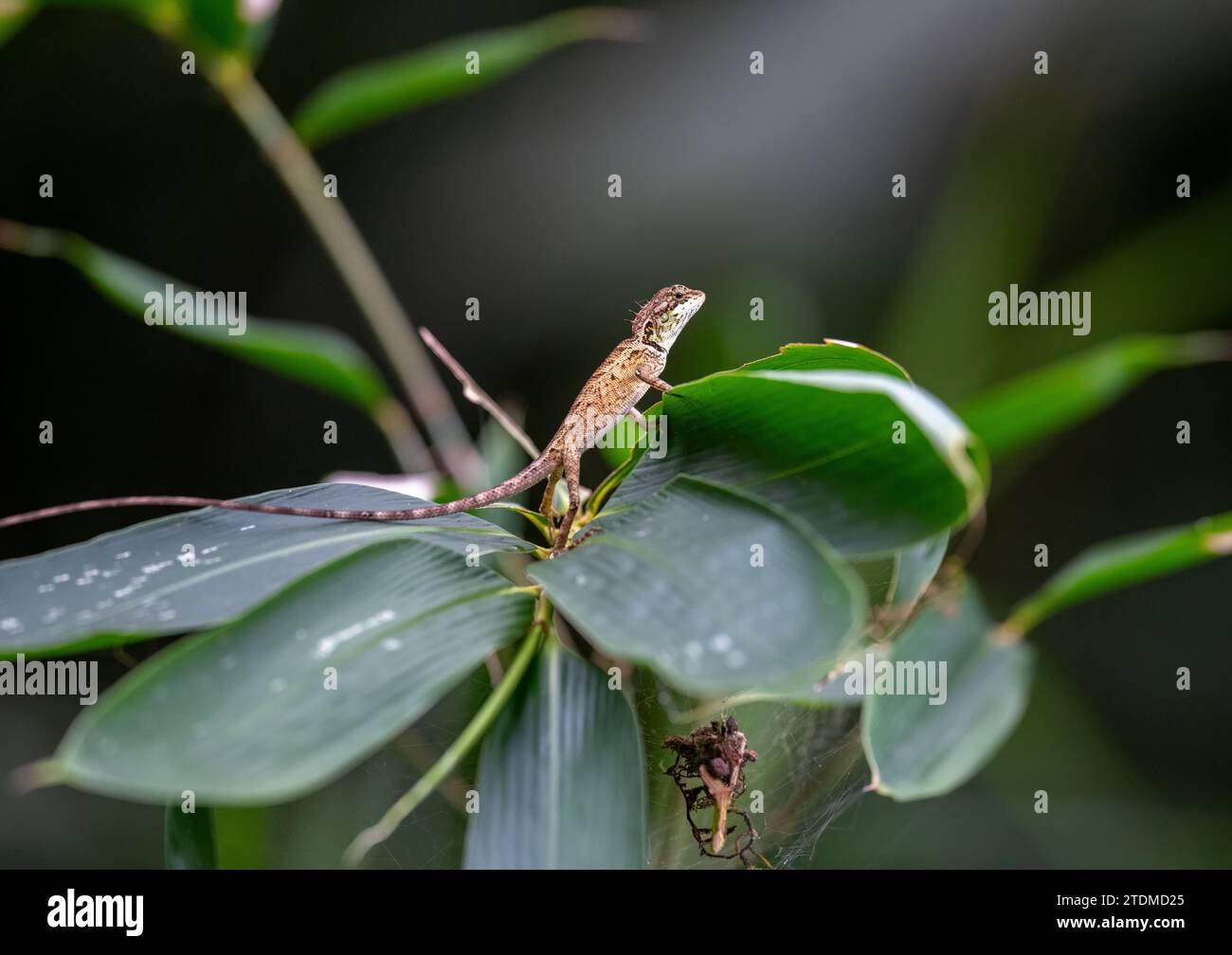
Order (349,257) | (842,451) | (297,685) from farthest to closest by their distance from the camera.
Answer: (349,257)
(842,451)
(297,685)

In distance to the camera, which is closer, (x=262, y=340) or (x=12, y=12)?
(x=262, y=340)

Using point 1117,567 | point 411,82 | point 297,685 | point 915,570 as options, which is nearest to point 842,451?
point 915,570

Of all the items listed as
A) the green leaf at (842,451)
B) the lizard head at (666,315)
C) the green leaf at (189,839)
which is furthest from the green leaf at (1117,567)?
the green leaf at (189,839)

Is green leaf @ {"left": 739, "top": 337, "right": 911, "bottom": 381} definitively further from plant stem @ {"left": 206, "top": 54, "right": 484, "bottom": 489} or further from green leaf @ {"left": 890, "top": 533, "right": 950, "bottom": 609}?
plant stem @ {"left": 206, "top": 54, "right": 484, "bottom": 489}

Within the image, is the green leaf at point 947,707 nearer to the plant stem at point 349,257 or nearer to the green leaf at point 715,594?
the green leaf at point 715,594

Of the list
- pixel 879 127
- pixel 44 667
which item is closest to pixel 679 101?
pixel 879 127

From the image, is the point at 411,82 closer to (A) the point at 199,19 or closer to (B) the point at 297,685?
(A) the point at 199,19

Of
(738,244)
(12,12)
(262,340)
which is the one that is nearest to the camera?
(262,340)

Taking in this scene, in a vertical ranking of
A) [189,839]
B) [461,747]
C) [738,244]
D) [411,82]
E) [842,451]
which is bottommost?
[189,839]
